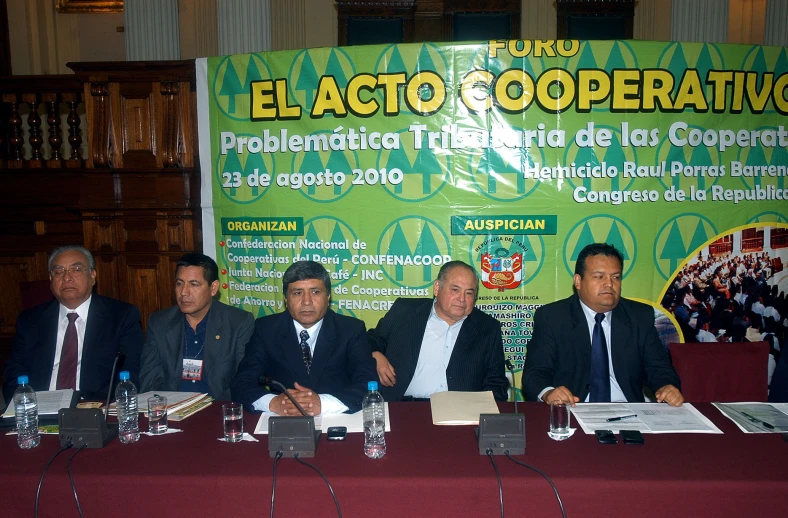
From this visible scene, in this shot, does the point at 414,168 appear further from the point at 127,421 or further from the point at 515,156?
the point at 127,421

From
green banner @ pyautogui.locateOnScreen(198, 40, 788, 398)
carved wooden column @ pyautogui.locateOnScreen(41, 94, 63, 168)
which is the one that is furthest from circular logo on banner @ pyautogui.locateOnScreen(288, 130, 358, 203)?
carved wooden column @ pyautogui.locateOnScreen(41, 94, 63, 168)

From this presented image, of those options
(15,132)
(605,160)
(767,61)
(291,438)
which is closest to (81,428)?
(291,438)

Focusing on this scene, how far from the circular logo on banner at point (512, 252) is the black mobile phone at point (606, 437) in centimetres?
167

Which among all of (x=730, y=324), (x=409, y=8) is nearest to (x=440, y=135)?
(x=730, y=324)

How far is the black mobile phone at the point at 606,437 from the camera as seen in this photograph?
1.77 metres

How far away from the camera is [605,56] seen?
129 inches

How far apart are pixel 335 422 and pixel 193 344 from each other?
112 centimetres

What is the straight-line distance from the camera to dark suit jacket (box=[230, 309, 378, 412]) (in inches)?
95.3

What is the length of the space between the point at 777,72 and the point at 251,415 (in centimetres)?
366

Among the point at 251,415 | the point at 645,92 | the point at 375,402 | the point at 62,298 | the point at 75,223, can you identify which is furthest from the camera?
the point at 75,223

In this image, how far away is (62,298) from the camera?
9.02ft

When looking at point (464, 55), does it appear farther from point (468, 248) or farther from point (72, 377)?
point (72, 377)

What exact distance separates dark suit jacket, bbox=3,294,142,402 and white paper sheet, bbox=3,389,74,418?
47 cm

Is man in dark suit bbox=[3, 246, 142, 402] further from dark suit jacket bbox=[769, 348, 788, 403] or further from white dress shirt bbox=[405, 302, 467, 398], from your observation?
dark suit jacket bbox=[769, 348, 788, 403]
